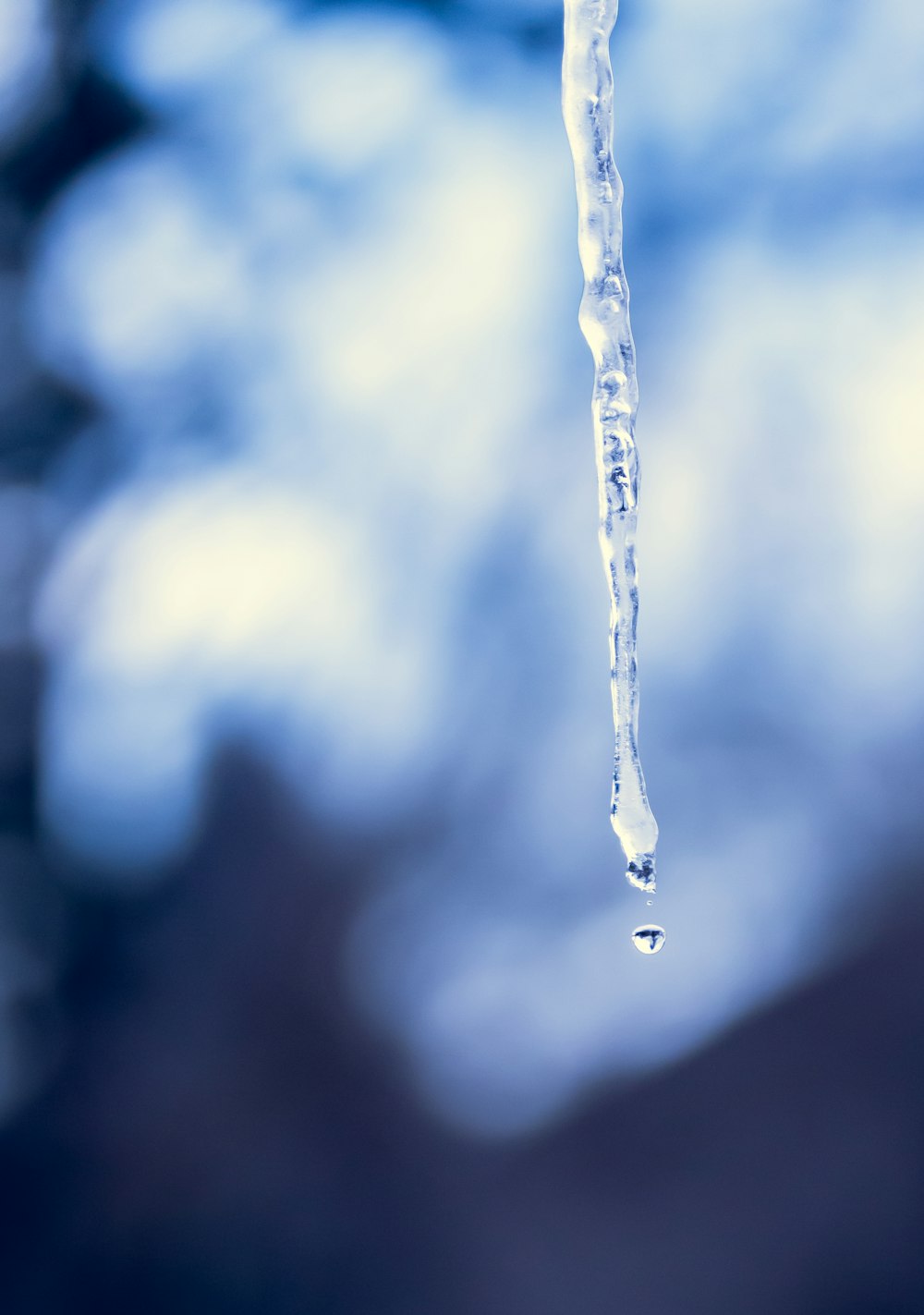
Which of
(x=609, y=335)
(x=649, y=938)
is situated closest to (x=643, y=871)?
(x=649, y=938)

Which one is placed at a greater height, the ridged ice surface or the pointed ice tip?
the ridged ice surface

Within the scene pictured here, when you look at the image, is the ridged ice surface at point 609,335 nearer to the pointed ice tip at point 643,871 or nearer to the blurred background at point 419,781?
the pointed ice tip at point 643,871

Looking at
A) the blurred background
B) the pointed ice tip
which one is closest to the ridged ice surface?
the pointed ice tip

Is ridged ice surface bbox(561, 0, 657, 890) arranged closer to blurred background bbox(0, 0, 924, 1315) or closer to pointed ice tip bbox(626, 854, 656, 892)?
pointed ice tip bbox(626, 854, 656, 892)

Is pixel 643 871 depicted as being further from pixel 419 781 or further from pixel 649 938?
pixel 419 781

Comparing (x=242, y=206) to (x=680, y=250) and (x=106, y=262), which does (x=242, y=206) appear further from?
(x=680, y=250)

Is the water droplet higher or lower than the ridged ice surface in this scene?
lower
